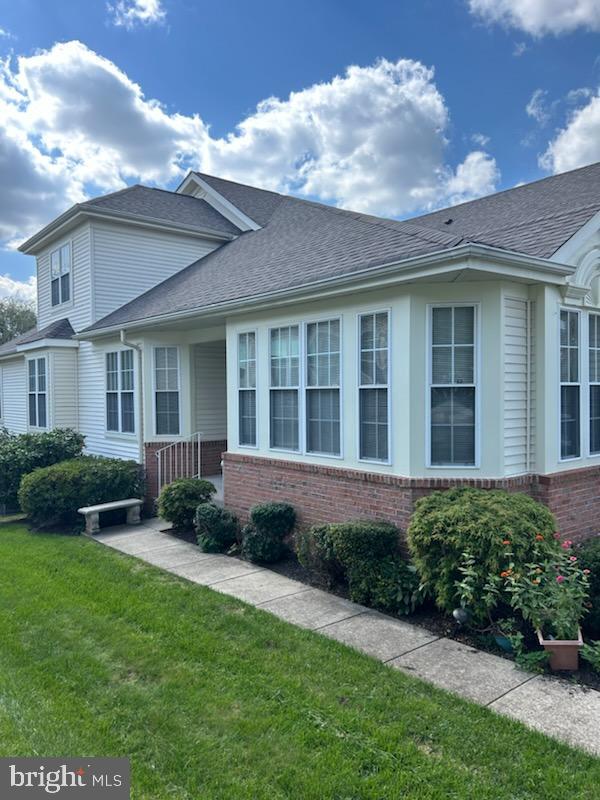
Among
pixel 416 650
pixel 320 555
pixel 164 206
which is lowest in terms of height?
pixel 416 650

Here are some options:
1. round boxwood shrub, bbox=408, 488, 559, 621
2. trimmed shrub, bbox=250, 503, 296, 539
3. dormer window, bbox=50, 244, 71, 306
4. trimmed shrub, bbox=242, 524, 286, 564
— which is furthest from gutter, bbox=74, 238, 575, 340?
dormer window, bbox=50, 244, 71, 306

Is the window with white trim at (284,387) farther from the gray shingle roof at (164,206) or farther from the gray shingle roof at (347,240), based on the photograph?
the gray shingle roof at (164,206)

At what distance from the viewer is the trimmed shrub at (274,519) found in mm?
7516

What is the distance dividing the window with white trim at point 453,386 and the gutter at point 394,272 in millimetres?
684

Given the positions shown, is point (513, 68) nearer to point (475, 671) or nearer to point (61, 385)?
point (475, 671)

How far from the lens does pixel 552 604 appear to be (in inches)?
183

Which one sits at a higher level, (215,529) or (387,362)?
(387,362)

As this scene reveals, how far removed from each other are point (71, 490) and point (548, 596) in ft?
27.2

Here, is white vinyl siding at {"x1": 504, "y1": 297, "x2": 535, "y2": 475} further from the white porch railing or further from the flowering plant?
the white porch railing

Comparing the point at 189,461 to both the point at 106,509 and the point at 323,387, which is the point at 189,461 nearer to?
the point at 106,509

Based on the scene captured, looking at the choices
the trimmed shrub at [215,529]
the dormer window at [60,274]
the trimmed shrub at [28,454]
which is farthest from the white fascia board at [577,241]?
the dormer window at [60,274]

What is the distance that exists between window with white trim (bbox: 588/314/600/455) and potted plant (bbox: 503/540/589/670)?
2.63 metres

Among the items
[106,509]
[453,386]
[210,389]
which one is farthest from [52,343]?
[453,386]

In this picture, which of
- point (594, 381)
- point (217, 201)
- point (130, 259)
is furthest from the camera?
point (217, 201)
